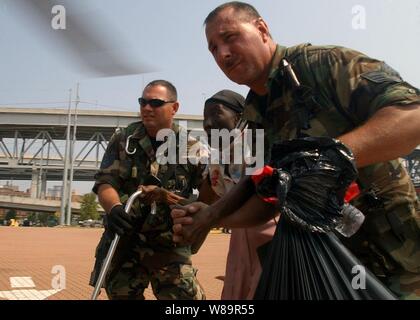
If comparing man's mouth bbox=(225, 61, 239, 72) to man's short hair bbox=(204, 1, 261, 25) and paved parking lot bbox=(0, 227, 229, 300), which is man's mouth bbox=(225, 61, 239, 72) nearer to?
man's short hair bbox=(204, 1, 261, 25)

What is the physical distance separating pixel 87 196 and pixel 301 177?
6095 centimetres

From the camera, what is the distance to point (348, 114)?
1501 mm

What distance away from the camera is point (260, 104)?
73.5 inches

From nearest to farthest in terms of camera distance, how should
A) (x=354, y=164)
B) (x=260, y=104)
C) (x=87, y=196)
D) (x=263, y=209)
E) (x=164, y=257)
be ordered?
1. (x=354, y=164)
2. (x=263, y=209)
3. (x=260, y=104)
4. (x=164, y=257)
5. (x=87, y=196)

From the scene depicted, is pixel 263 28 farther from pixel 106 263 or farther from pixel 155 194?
pixel 106 263

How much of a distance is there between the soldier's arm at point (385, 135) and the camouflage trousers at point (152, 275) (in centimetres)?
225

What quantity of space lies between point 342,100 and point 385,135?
0.31 m

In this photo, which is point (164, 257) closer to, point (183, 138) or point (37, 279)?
point (183, 138)

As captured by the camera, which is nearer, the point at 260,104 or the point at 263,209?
the point at 263,209

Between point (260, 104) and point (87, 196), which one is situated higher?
point (260, 104)

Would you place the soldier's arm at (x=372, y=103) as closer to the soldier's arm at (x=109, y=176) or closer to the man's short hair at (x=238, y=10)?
the man's short hair at (x=238, y=10)

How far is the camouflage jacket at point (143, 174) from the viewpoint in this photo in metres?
3.25

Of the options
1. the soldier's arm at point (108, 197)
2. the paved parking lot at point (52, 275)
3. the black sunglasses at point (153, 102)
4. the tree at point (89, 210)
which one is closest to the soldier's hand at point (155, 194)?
the soldier's arm at point (108, 197)
